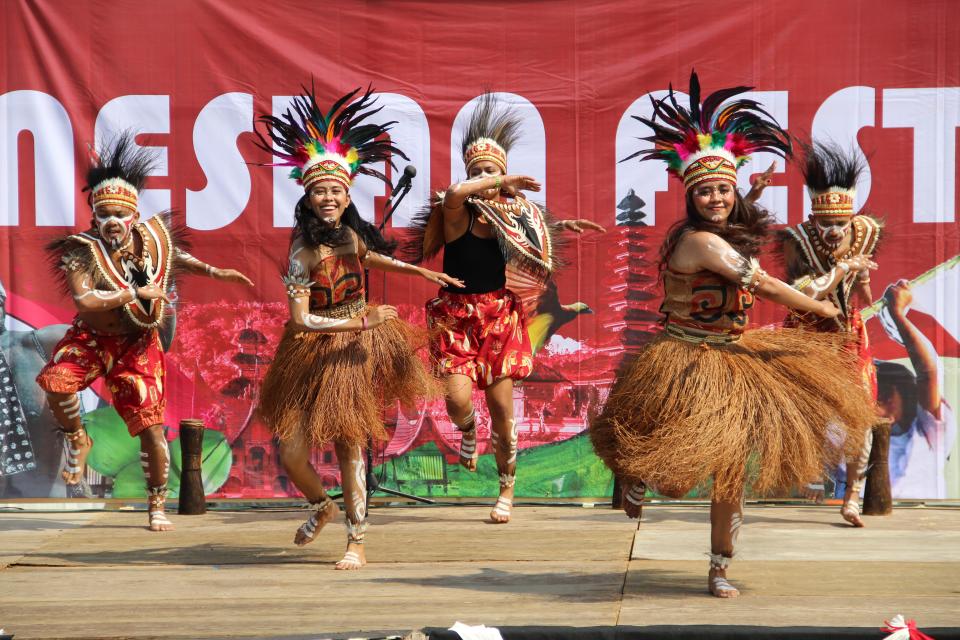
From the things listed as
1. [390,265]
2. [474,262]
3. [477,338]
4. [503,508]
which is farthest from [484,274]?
[503,508]

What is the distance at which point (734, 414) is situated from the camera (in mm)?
3732

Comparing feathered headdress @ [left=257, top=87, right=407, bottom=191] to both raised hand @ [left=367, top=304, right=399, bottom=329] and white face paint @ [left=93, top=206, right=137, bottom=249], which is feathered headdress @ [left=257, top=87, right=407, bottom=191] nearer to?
raised hand @ [left=367, top=304, right=399, bottom=329]

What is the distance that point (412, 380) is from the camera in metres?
4.54

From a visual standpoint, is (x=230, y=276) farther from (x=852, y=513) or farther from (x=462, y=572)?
(x=852, y=513)

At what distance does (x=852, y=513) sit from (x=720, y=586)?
168 cm

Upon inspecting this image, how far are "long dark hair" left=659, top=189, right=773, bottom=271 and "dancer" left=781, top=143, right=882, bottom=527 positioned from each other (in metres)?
1.24

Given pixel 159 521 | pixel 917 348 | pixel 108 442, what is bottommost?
pixel 159 521

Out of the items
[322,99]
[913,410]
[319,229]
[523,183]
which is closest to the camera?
[319,229]

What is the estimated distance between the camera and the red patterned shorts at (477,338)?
5402 millimetres

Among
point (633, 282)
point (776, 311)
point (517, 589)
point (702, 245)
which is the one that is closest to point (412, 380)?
point (517, 589)

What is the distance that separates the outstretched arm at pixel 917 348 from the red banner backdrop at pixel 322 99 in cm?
61

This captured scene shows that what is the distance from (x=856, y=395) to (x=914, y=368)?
2.42m

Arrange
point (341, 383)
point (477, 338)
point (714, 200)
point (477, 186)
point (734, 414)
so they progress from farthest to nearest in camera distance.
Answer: point (477, 338), point (477, 186), point (341, 383), point (714, 200), point (734, 414)

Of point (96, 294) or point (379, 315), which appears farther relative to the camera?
point (96, 294)
